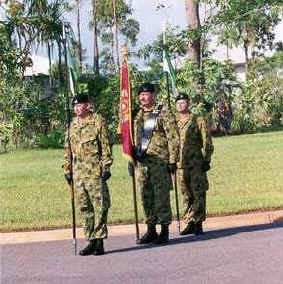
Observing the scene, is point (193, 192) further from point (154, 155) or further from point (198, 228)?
point (154, 155)

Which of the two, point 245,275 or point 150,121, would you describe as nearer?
point 245,275

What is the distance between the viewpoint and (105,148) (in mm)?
9039

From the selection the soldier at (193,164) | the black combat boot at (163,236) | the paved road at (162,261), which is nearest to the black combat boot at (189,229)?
the soldier at (193,164)

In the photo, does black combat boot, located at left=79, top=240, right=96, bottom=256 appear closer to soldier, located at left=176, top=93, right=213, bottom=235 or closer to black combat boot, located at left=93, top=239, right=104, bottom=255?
black combat boot, located at left=93, top=239, right=104, bottom=255

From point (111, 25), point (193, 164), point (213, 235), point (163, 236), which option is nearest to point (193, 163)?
point (193, 164)

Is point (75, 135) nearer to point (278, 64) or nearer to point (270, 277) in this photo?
point (270, 277)

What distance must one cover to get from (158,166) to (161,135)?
0.34 meters

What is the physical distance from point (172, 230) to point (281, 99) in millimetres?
36373

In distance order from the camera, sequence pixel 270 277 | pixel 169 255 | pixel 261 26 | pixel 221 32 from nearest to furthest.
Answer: pixel 270 277, pixel 169 255, pixel 221 32, pixel 261 26

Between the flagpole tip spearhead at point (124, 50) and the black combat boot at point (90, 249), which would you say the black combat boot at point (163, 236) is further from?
the flagpole tip spearhead at point (124, 50)

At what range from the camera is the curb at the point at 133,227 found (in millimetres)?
10383

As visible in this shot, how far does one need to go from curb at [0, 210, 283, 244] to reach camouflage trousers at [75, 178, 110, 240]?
1.36 meters

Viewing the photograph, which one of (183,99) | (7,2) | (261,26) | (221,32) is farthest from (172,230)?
(261,26)

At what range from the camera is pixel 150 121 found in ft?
31.7
